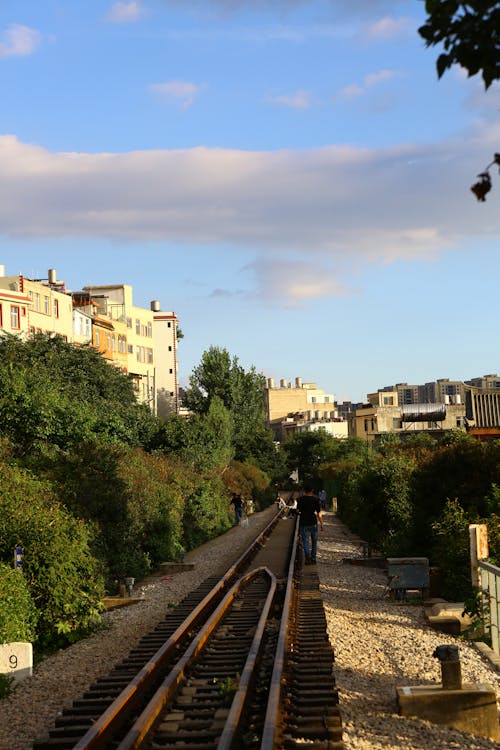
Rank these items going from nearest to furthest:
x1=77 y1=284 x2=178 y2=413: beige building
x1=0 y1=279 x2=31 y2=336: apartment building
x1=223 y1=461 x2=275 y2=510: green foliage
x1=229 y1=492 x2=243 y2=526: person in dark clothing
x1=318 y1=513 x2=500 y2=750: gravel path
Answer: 1. x1=318 y1=513 x2=500 y2=750: gravel path
2. x1=229 y1=492 x2=243 y2=526: person in dark clothing
3. x1=0 y1=279 x2=31 y2=336: apartment building
4. x1=223 y1=461 x2=275 y2=510: green foliage
5. x1=77 y1=284 x2=178 y2=413: beige building

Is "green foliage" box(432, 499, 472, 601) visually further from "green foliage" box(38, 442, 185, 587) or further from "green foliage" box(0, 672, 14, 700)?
"green foliage" box(0, 672, 14, 700)

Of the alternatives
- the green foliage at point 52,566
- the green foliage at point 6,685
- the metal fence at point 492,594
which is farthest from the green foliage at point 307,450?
the green foliage at point 6,685

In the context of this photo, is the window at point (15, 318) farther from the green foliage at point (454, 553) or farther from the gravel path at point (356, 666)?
the green foliage at point (454, 553)

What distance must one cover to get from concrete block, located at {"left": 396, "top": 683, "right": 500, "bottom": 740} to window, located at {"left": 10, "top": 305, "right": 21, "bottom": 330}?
5698 cm

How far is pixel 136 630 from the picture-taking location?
52.7ft

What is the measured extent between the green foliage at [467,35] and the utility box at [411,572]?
14.2m

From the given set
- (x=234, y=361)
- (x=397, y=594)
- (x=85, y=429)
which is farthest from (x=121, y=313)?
(x=397, y=594)

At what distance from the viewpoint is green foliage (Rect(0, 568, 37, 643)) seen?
44.5ft

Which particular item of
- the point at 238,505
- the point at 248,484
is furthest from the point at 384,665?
the point at 248,484

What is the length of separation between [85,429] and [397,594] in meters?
15.6

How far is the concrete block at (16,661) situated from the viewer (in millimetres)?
12453

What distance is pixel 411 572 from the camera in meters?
17.9

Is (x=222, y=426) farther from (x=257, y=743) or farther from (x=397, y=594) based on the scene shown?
(x=257, y=743)

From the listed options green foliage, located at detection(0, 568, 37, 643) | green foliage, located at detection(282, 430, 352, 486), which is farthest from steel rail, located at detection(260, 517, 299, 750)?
green foliage, located at detection(282, 430, 352, 486)
